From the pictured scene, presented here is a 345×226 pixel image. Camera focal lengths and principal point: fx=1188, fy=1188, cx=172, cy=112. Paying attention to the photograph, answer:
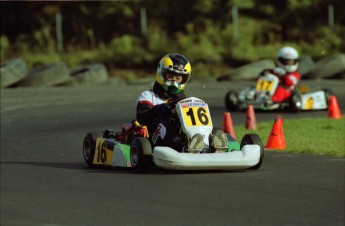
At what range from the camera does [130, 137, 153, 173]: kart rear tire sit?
10.7 meters

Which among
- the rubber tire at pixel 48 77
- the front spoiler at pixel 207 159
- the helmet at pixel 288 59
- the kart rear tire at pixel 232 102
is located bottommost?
the front spoiler at pixel 207 159

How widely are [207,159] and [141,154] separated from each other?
28.9 inches

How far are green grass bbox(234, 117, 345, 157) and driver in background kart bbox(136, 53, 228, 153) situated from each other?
197 cm

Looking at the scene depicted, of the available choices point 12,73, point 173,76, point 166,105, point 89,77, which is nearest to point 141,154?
point 166,105

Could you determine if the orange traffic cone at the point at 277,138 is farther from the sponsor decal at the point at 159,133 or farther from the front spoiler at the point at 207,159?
the front spoiler at the point at 207,159

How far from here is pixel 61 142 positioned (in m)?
15.1

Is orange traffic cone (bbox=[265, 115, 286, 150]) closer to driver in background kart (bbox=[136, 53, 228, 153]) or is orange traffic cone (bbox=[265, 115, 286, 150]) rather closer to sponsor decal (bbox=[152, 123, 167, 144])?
driver in background kart (bbox=[136, 53, 228, 153])

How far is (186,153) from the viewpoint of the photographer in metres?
10.4

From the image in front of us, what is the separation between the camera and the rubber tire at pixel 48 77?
24844 mm

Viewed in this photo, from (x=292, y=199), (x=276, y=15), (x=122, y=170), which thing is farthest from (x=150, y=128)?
(x=276, y=15)

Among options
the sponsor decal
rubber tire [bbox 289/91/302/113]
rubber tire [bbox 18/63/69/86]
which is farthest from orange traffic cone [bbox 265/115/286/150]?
rubber tire [bbox 18/63/69/86]

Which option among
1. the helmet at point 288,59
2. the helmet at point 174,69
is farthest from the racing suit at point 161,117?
the helmet at point 288,59

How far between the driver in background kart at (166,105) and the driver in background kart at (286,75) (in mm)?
7967

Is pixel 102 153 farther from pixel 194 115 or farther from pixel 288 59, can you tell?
pixel 288 59
